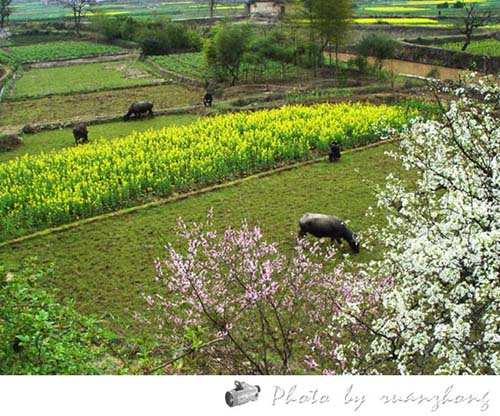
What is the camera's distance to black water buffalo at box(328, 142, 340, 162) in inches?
463

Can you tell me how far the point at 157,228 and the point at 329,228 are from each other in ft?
9.71

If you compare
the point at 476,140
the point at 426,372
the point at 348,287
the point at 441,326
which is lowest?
the point at 426,372

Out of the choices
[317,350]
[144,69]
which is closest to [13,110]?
[144,69]

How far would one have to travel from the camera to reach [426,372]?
439 centimetres

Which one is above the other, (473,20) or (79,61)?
(473,20)

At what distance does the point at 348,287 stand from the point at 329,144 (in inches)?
335

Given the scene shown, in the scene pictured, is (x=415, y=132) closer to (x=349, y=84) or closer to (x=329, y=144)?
(x=329, y=144)

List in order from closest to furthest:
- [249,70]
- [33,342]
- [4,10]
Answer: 1. [33,342]
2. [249,70]
3. [4,10]

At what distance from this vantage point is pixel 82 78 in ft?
94.0

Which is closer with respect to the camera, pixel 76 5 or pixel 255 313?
pixel 255 313

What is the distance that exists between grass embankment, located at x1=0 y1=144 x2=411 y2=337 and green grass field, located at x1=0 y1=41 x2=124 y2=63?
30.4 m

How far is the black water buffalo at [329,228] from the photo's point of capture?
7.67 meters

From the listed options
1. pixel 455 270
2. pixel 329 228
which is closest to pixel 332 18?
pixel 329 228
